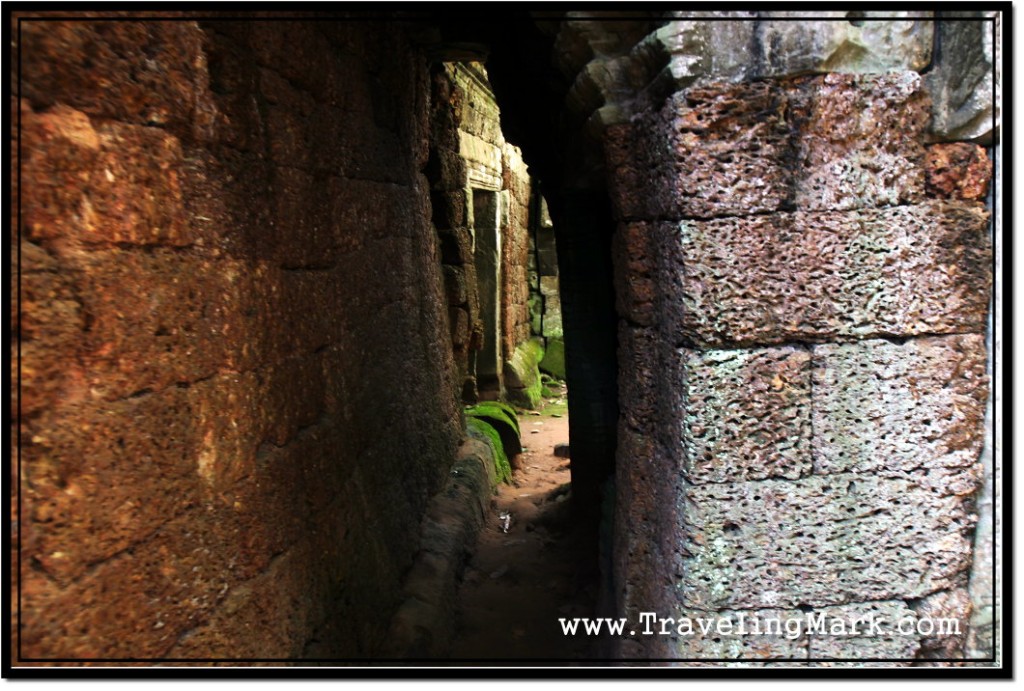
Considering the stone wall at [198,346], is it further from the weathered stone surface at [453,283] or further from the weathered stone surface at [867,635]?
the weathered stone surface at [453,283]

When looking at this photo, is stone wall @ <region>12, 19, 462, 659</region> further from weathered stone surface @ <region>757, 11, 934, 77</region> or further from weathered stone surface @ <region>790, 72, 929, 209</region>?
weathered stone surface @ <region>790, 72, 929, 209</region>

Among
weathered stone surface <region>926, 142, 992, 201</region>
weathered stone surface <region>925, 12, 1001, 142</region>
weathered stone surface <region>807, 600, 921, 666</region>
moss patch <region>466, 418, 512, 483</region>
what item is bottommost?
moss patch <region>466, 418, 512, 483</region>

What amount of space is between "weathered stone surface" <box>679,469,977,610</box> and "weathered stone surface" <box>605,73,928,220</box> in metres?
0.85

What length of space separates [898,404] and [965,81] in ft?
3.12

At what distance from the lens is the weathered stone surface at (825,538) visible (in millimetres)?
2283

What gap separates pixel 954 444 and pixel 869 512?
328 mm

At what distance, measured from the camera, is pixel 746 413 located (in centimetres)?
226

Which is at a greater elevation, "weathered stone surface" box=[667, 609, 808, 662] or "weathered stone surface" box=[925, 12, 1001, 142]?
"weathered stone surface" box=[925, 12, 1001, 142]

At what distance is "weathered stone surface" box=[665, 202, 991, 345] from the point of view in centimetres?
219

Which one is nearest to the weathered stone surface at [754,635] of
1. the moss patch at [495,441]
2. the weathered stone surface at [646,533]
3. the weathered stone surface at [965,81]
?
the weathered stone surface at [646,533]

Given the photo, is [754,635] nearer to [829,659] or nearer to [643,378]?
[829,659]

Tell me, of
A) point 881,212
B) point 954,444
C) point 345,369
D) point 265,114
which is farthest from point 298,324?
point 954,444

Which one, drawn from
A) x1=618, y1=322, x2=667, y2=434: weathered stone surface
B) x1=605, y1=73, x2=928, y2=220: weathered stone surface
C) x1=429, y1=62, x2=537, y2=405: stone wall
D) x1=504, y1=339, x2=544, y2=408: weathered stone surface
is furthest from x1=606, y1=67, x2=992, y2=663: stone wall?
x1=504, y1=339, x2=544, y2=408: weathered stone surface

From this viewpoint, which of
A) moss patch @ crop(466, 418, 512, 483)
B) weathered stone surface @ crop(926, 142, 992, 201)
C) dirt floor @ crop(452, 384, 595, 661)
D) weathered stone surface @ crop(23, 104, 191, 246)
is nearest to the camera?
weathered stone surface @ crop(23, 104, 191, 246)
